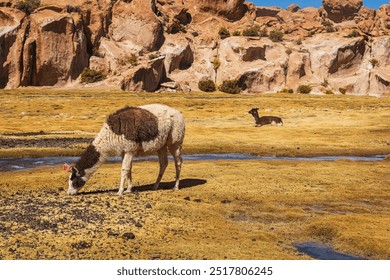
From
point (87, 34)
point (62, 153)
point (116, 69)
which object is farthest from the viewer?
point (87, 34)

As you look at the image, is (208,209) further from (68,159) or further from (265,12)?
(265,12)

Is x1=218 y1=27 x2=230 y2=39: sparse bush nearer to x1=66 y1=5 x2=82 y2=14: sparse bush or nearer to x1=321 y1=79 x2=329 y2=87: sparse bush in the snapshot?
x1=321 y1=79 x2=329 y2=87: sparse bush

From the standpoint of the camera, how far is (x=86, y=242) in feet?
34.2

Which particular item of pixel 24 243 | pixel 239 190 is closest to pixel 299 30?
pixel 239 190

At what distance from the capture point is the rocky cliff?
83.8 m

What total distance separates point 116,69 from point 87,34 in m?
12.2

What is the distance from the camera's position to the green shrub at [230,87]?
89625mm

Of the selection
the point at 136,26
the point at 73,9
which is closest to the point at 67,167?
the point at 73,9

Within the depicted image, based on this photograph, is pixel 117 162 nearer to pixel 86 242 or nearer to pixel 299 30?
pixel 86 242

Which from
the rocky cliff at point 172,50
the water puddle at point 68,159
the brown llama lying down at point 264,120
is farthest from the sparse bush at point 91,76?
the water puddle at point 68,159

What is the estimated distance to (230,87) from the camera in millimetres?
92125

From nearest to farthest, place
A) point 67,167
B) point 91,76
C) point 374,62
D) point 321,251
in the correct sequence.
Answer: point 321,251 → point 67,167 → point 91,76 → point 374,62

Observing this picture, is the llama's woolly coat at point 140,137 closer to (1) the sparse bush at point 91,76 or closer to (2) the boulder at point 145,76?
(2) the boulder at point 145,76

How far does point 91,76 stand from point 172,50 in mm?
20701
